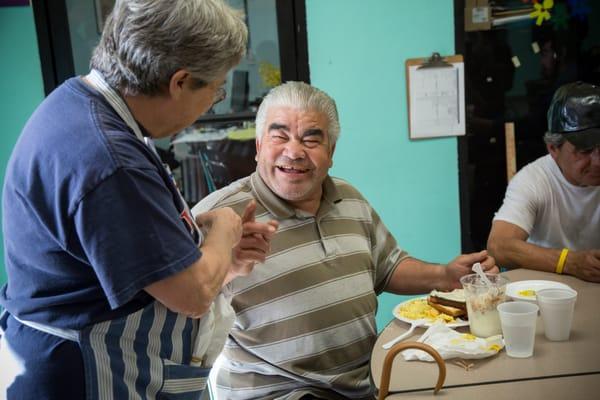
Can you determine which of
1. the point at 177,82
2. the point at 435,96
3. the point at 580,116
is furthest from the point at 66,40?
the point at 580,116

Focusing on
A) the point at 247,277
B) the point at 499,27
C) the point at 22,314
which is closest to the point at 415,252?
the point at 499,27

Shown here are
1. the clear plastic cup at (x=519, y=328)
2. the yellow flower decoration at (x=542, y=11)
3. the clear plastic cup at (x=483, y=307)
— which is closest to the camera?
the clear plastic cup at (x=519, y=328)

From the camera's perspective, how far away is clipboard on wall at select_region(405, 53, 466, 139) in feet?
9.59

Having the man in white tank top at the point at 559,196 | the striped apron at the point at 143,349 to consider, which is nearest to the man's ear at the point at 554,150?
the man in white tank top at the point at 559,196

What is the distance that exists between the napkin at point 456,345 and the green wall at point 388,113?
158 cm

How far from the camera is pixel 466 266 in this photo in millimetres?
1735

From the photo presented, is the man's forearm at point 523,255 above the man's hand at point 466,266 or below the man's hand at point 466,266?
below

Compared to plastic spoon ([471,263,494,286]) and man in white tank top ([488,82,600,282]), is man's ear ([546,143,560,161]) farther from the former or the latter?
plastic spoon ([471,263,494,286])

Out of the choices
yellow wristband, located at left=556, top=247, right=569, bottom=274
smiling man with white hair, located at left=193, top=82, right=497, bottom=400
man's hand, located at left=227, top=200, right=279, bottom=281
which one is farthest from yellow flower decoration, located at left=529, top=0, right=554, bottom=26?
man's hand, located at left=227, top=200, right=279, bottom=281

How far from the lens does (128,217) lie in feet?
3.03

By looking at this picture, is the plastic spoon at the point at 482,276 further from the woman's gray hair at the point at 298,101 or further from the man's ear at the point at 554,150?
the man's ear at the point at 554,150

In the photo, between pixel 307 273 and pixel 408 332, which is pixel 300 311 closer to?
pixel 307 273

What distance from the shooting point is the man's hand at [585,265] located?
1817mm

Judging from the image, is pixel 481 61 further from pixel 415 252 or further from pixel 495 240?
pixel 495 240
